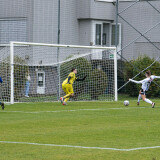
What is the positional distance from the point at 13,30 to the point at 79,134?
21916 mm

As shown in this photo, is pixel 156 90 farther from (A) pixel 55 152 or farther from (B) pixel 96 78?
(A) pixel 55 152

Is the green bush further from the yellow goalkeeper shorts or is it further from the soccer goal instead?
the yellow goalkeeper shorts

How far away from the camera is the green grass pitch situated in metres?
9.71

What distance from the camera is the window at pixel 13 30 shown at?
33781mm

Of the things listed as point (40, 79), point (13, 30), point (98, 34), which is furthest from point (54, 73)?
point (98, 34)

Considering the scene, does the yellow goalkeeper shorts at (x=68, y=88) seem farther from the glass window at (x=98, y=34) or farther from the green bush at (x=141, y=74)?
the glass window at (x=98, y=34)

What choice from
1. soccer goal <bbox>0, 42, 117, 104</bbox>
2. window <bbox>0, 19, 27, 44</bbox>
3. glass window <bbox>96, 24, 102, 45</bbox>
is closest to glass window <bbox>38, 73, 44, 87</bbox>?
soccer goal <bbox>0, 42, 117, 104</bbox>

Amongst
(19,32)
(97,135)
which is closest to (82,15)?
(19,32)

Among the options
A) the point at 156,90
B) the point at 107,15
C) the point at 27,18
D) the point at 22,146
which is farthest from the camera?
the point at 107,15

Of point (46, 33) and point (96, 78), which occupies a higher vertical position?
point (46, 33)

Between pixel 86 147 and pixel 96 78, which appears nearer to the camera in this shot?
pixel 86 147

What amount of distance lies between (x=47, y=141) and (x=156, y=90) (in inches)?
796

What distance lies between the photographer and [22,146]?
35.5ft

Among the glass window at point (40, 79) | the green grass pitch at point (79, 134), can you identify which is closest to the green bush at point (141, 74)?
the glass window at point (40, 79)
